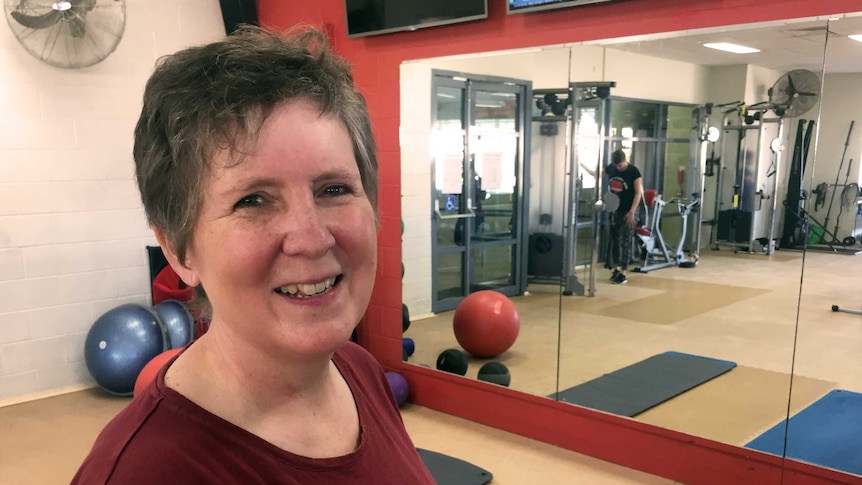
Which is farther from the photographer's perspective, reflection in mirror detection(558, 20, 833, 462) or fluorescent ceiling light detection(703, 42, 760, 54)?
reflection in mirror detection(558, 20, 833, 462)

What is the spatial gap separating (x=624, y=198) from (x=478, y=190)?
1852 millimetres

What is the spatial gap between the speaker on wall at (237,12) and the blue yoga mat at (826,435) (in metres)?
4.27

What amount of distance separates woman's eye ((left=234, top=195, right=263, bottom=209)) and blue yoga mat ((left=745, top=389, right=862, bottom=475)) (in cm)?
282

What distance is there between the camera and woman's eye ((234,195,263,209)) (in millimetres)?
812

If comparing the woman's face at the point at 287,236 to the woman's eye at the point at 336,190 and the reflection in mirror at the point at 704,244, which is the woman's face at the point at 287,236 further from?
the reflection in mirror at the point at 704,244

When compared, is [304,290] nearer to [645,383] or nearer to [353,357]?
[353,357]

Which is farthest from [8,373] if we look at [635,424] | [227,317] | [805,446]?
[805,446]

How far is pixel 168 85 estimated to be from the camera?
84 centimetres

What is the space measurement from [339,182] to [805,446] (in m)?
3.15

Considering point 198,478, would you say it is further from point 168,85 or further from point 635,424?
point 635,424

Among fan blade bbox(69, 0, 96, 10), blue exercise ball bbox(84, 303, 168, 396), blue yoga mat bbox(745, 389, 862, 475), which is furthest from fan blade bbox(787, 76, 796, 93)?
fan blade bbox(69, 0, 96, 10)

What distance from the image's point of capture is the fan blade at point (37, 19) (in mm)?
3748

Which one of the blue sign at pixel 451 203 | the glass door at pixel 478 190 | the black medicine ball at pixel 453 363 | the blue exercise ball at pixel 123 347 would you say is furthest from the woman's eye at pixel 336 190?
the blue sign at pixel 451 203

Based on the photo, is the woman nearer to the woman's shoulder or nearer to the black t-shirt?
the woman's shoulder
